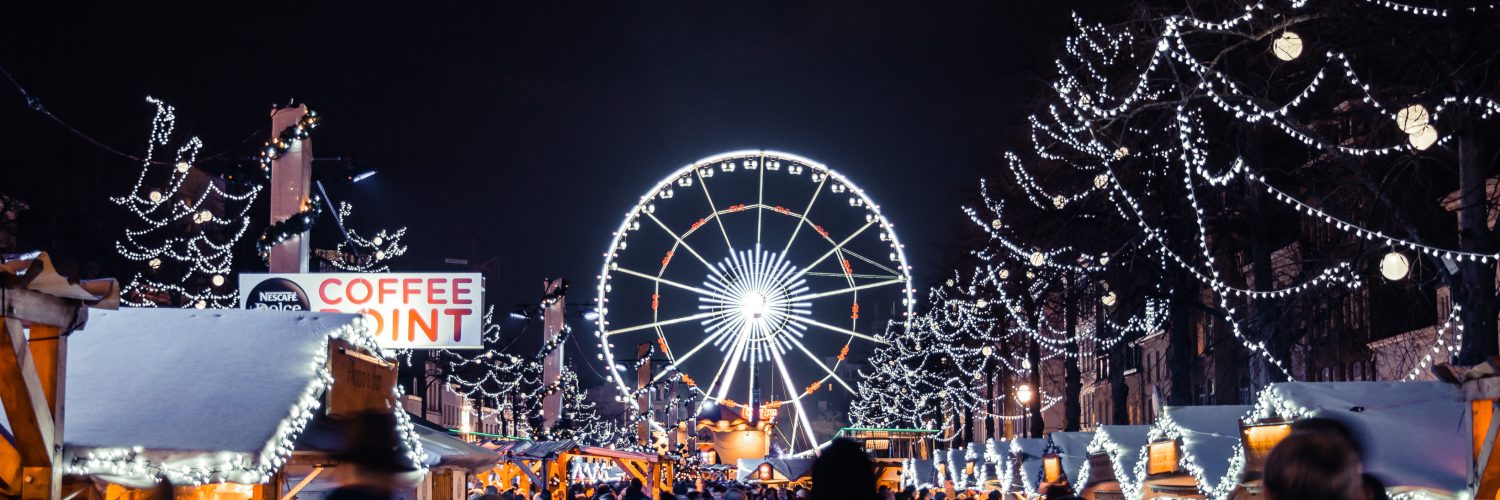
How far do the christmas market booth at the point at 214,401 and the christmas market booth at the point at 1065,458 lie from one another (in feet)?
57.0

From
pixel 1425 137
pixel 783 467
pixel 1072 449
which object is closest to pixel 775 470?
pixel 783 467

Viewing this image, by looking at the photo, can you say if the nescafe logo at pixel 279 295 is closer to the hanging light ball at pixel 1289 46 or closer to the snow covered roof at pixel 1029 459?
the hanging light ball at pixel 1289 46

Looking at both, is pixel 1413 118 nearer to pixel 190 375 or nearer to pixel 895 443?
Result: pixel 190 375

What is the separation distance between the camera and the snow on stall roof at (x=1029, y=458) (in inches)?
1196

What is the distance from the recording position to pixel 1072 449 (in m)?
A: 28.7

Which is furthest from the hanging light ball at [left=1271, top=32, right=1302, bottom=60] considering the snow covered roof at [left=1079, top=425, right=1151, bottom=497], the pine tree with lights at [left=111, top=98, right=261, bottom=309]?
the pine tree with lights at [left=111, top=98, right=261, bottom=309]

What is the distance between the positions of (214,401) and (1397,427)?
911 centimetres

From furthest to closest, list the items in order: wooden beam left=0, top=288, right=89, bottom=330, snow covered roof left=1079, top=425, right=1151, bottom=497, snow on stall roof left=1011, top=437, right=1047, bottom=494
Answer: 1. snow on stall roof left=1011, top=437, right=1047, bottom=494
2. snow covered roof left=1079, top=425, right=1151, bottom=497
3. wooden beam left=0, top=288, right=89, bottom=330

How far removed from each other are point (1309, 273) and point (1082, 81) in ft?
20.4

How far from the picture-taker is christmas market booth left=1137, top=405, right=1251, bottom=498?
17.7 meters

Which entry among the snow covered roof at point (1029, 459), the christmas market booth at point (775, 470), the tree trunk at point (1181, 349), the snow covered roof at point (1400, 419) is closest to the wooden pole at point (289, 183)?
the snow covered roof at point (1400, 419)

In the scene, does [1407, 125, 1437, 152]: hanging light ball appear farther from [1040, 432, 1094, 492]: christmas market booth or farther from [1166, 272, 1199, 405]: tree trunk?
[1166, 272, 1199, 405]: tree trunk

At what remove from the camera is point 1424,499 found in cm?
1195

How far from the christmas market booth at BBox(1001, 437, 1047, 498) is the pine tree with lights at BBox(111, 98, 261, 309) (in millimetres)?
15675
